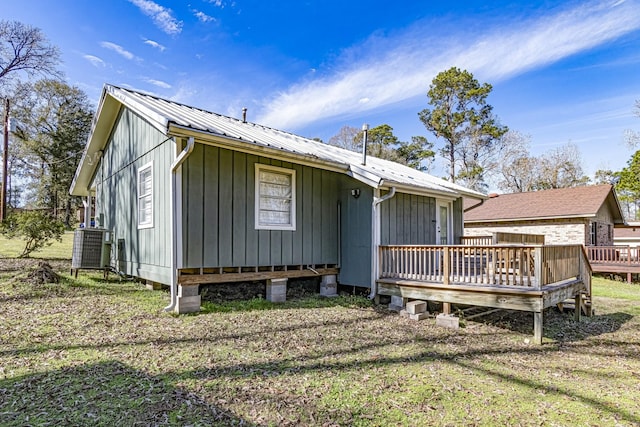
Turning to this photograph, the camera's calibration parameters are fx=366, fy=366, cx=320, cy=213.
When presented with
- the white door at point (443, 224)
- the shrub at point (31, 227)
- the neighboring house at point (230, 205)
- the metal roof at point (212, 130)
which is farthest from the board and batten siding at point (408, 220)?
the shrub at point (31, 227)

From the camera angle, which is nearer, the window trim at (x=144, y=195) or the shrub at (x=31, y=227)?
the window trim at (x=144, y=195)

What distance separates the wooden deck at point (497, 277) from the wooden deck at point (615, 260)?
832cm

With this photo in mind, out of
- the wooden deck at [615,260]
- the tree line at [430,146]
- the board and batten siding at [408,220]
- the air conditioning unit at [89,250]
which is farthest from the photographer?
the tree line at [430,146]

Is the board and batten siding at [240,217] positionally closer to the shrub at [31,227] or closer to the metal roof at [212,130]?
the metal roof at [212,130]

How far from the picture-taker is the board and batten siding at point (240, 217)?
20.0 feet

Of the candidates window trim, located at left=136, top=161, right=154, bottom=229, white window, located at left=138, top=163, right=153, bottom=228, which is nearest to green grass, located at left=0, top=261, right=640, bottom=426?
window trim, located at left=136, top=161, right=154, bottom=229

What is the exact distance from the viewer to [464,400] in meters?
3.47

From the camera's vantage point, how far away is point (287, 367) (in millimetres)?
4008

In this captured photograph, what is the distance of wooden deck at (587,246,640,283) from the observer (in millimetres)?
13961

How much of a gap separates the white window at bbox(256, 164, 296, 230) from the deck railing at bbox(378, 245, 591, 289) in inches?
82.5

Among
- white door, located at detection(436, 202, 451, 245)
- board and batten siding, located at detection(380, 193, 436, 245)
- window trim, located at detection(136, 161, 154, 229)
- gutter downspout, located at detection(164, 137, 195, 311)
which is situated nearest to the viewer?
gutter downspout, located at detection(164, 137, 195, 311)

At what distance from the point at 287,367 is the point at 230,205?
3.39 metres

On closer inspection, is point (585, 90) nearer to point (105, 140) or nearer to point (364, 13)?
point (364, 13)

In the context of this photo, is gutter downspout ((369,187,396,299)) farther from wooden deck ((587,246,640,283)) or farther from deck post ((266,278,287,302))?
wooden deck ((587,246,640,283))
